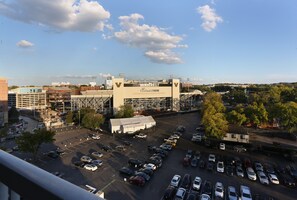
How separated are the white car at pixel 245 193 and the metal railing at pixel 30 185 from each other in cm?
616

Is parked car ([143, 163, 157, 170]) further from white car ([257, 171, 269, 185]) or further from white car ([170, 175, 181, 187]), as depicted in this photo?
white car ([257, 171, 269, 185])

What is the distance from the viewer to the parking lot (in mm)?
5780

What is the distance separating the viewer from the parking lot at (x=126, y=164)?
19.0ft

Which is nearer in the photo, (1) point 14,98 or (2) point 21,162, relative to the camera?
(2) point 21,162

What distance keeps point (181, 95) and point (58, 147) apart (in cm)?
1555

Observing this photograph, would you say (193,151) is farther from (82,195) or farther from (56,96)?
(56,96)

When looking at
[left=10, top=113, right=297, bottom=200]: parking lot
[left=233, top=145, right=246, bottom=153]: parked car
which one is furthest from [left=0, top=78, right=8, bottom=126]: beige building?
[left=233, top=145, right=246, bottom=153]: parked car

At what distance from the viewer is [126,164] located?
759 centimetres

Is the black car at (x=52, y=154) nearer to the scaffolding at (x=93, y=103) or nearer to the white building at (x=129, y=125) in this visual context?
the white building at (x=129, y=125)

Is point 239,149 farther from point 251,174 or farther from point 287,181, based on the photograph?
point 287,181

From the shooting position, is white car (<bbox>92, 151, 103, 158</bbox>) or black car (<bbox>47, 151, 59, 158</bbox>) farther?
white car (<bbox>92, 151, 103, 158</bbox>)

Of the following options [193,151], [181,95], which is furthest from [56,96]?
[193,151]

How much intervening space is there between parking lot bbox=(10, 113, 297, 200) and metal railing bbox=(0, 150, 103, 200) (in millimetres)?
5382

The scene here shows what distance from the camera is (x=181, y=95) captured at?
2253 centimetres
